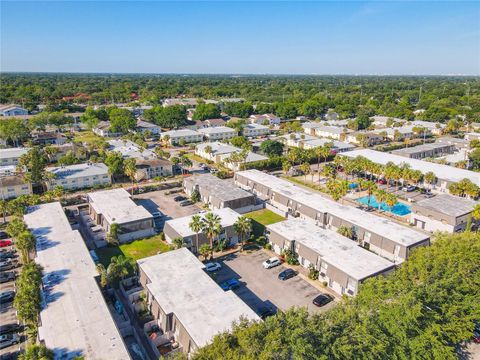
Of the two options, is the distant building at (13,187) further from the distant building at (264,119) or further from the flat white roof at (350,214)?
the distant building at (264,119)

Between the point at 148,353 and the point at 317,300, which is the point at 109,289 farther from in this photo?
the point at 317,300

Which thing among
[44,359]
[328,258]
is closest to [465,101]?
[328,258]

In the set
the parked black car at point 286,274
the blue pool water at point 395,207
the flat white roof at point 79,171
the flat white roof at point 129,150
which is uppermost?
the flat white roof at point 129,150

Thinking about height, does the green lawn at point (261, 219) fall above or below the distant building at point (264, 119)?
below

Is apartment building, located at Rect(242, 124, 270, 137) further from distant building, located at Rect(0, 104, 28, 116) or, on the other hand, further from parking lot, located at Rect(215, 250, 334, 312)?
distant building, located at Rect(0, 104, 28, 116)

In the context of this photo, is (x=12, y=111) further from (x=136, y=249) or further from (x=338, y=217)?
(x=338, y=217)

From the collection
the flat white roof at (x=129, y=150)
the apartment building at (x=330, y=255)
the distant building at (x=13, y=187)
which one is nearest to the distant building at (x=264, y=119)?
the flat white roof at (x=129, y=150)
